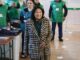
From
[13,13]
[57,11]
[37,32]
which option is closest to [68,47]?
[57,11]

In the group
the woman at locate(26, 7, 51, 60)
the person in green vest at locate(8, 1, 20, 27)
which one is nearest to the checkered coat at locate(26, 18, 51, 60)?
the woman at locate(26, 7, 51, 60)

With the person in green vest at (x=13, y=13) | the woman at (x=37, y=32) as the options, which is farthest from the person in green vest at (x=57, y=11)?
the woman at (x=37, y=32)

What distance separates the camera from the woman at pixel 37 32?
3.51m

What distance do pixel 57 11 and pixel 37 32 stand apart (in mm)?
3752

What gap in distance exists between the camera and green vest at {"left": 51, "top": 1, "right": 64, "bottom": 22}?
7152 mm

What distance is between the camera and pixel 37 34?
3.53 metres

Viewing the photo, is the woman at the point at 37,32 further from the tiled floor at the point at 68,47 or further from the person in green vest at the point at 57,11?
the person in green vest at the point at 57,11

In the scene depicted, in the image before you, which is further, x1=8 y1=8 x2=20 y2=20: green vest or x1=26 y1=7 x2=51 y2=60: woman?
x1=8 y1=8 x2=20 y2=20: green vest

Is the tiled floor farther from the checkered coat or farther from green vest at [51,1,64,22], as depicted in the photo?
the checkered coat

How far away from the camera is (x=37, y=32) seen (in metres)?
3.55

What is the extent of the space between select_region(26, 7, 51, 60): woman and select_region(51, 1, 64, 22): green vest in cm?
366

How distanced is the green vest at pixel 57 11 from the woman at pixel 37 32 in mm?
3657

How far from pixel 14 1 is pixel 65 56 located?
74.8 inches

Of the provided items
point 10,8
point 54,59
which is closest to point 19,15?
point 10,8
